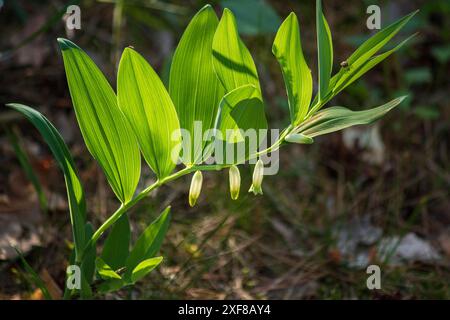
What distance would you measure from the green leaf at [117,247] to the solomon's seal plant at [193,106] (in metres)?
0.07

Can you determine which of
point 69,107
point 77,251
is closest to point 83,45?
point 69,107

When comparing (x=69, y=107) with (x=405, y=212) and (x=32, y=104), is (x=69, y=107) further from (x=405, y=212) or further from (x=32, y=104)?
(x=405, y=212)

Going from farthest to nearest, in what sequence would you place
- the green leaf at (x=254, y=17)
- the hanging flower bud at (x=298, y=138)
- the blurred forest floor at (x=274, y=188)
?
the green leaf at (x=254, y=17)
the blurred forest floor at (x=274, y=188)
the hanging flower bud at (x=298, y=138)

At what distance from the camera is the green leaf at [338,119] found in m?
0.88

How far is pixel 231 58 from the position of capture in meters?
0.93

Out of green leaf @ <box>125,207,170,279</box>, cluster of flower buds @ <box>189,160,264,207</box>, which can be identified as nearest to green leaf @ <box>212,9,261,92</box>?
cluster of flower buds @ <box>189,160,264,207</box>

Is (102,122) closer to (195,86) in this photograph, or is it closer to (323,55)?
(195,86)

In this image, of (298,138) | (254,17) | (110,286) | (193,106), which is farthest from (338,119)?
(254,17)

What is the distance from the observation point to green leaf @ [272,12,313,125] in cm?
91

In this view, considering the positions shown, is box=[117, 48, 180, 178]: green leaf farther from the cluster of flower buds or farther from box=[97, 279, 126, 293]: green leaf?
box=[97, 279, 126, 293]: green leaf

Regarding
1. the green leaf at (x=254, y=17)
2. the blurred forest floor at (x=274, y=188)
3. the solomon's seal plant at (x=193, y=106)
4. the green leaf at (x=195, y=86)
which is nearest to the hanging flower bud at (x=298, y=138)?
the solomon's seal plant at (x=193, y=106)

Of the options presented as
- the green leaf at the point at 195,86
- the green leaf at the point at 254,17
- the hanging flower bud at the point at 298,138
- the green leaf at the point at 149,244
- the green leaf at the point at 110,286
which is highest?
the green leaf at the point at 254,17

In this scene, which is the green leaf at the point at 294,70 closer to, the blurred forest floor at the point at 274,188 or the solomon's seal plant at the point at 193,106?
the solomon's seal plant at the point at 193,106

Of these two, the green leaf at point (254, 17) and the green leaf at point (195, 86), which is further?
the green leaf at point (254, 17)
